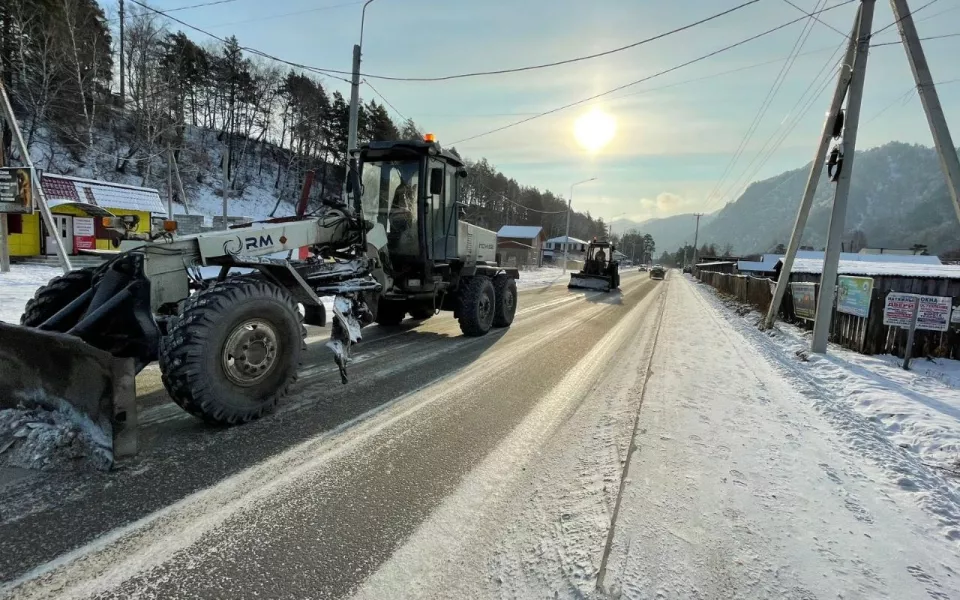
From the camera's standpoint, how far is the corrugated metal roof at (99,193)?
2172 centimetres

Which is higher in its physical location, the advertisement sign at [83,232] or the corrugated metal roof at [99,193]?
the corrugated metal roof at [99,193]

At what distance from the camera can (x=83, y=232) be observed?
22422mm

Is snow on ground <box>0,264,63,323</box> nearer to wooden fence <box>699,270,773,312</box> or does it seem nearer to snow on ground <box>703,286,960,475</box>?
snow on ground <box>703,286,960,475</box>

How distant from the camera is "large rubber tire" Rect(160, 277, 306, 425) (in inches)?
133

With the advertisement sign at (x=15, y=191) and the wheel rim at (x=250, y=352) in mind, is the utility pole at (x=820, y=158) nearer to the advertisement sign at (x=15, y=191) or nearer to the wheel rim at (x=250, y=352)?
the wheel rim at (x=250, y=352)

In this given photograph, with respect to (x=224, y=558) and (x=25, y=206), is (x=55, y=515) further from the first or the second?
(x=25, y=206)

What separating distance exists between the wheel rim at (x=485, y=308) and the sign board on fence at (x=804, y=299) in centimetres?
696

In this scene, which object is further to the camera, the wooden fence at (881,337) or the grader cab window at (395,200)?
the wooden fence at (881,337)

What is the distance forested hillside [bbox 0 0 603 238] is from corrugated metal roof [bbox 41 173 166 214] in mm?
→ 2736

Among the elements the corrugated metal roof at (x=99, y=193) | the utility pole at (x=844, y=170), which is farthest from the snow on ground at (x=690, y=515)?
the corrugated metal roof at (x=99, y=193)

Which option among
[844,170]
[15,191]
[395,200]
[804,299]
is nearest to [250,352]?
[395,200]

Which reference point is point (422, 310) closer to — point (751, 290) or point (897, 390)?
point (897, 390)

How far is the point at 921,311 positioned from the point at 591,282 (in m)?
16.9

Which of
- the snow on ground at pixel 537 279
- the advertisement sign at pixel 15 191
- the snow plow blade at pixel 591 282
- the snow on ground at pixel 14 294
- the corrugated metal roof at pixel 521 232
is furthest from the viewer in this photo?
the corrugated metal roof at pixel 521 232
